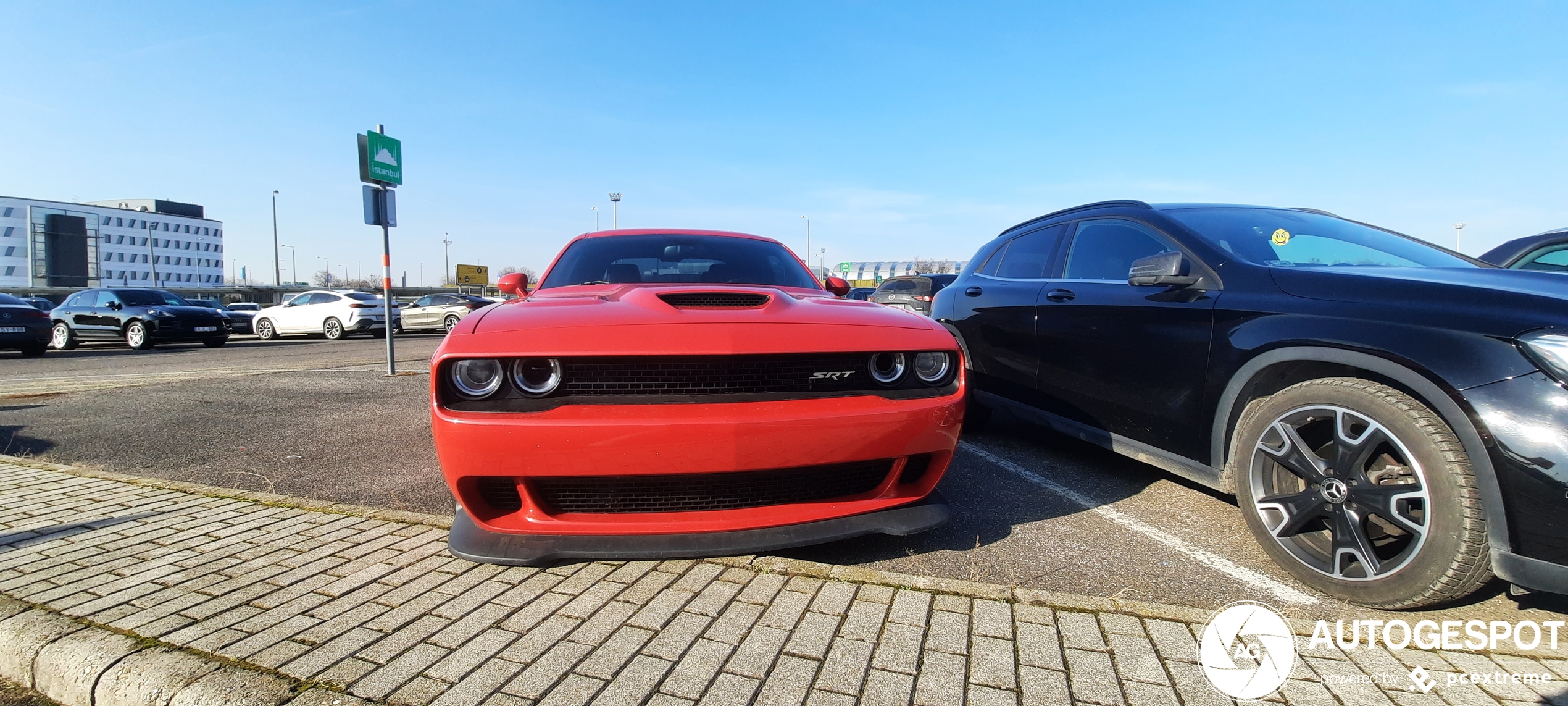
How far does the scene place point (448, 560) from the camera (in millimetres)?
2346

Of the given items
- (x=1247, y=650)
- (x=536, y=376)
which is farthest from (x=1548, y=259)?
(x=536, y=376)

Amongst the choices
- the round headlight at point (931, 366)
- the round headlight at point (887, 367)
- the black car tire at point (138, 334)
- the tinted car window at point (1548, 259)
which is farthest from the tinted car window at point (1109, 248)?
the black car tire at point (138, 334)

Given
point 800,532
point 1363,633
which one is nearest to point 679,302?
point 800,532

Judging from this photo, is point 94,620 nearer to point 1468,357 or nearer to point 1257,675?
point 1257,675

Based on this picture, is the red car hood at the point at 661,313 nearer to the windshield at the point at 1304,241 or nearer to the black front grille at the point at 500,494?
the black front grille at the point at 500,494

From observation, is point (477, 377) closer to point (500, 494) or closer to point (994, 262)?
point (500, 494)

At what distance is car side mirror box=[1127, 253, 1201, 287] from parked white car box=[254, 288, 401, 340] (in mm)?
17365

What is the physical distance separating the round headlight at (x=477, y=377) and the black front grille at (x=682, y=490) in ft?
1.01

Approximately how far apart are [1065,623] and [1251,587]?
771mm

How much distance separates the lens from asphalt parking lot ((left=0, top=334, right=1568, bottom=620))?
2.27 metres

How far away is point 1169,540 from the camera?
104 inches

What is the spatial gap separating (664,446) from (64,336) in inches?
716

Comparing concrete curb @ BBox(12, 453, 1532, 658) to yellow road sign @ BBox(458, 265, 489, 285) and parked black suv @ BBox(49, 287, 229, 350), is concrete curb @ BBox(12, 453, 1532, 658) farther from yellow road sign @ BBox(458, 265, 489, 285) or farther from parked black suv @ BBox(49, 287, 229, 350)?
yellow road sign @ BBox(458, 265, 489, 285)

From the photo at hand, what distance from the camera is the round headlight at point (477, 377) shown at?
2.11 meters
